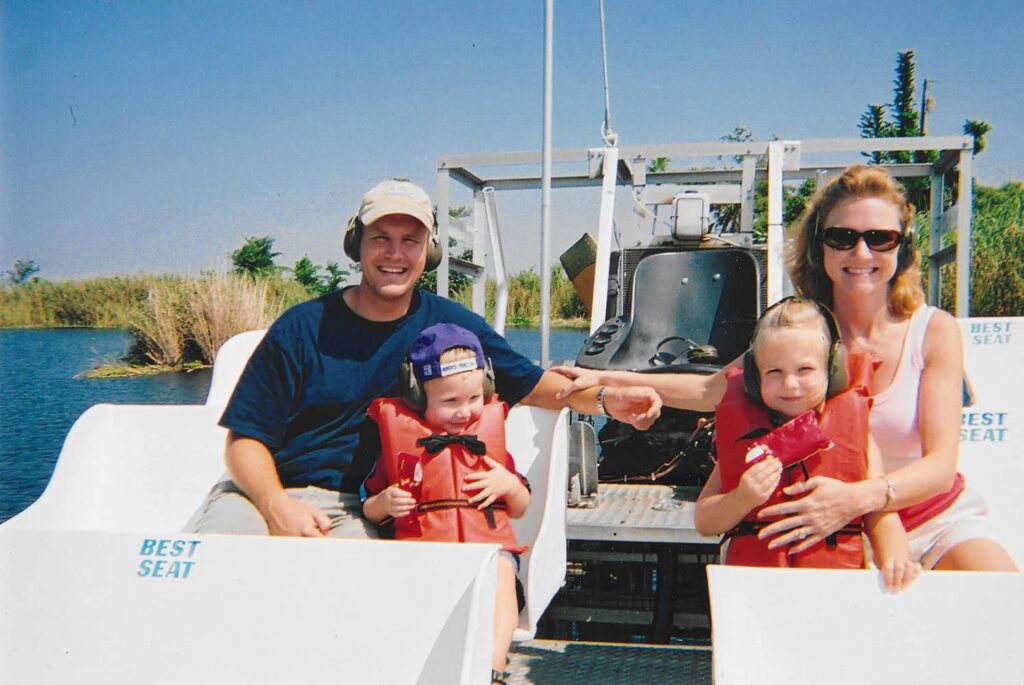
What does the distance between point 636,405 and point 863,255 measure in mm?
696

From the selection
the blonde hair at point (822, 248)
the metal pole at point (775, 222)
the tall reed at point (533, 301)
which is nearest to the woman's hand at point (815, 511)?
the blonde hair at point (822, 248)

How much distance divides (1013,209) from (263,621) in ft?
68.9

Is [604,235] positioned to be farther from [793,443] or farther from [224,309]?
[224,309]

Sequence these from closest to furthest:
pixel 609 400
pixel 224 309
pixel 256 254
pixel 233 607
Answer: pixel 233 607 → pixel 609 400 → pixel 224 309 → pixel 256 254

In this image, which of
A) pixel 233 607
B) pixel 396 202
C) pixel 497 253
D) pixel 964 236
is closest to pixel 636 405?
pixel 396 202

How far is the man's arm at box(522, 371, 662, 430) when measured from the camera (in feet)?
8.15

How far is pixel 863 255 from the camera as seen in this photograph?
2.13 metres

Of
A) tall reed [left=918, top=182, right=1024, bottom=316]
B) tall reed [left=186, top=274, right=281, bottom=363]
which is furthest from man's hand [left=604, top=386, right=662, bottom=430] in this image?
tall reed [left=918, top=182, right=1024, bottom=316]

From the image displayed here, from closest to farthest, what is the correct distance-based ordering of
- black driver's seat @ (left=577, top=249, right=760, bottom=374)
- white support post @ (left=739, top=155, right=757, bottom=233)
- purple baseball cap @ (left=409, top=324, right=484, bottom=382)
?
purple baseball cap @ (left=409, top=324, right=484, bottom=382)
black driver's seat @ (left=577, top=249, right=760, bottom=374)
white support post @ (left=739, top=155, right=757, bottom=233)

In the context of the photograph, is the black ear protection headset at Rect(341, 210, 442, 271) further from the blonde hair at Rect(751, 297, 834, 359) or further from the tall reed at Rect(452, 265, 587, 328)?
the tall reed at Rect(452, 265, 587, 328)

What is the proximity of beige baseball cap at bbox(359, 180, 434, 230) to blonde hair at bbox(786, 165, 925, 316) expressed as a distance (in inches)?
37.4

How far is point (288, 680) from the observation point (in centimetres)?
179

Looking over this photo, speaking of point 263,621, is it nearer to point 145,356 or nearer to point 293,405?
point 293,405

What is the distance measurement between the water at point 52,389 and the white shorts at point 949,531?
2.09 meters
